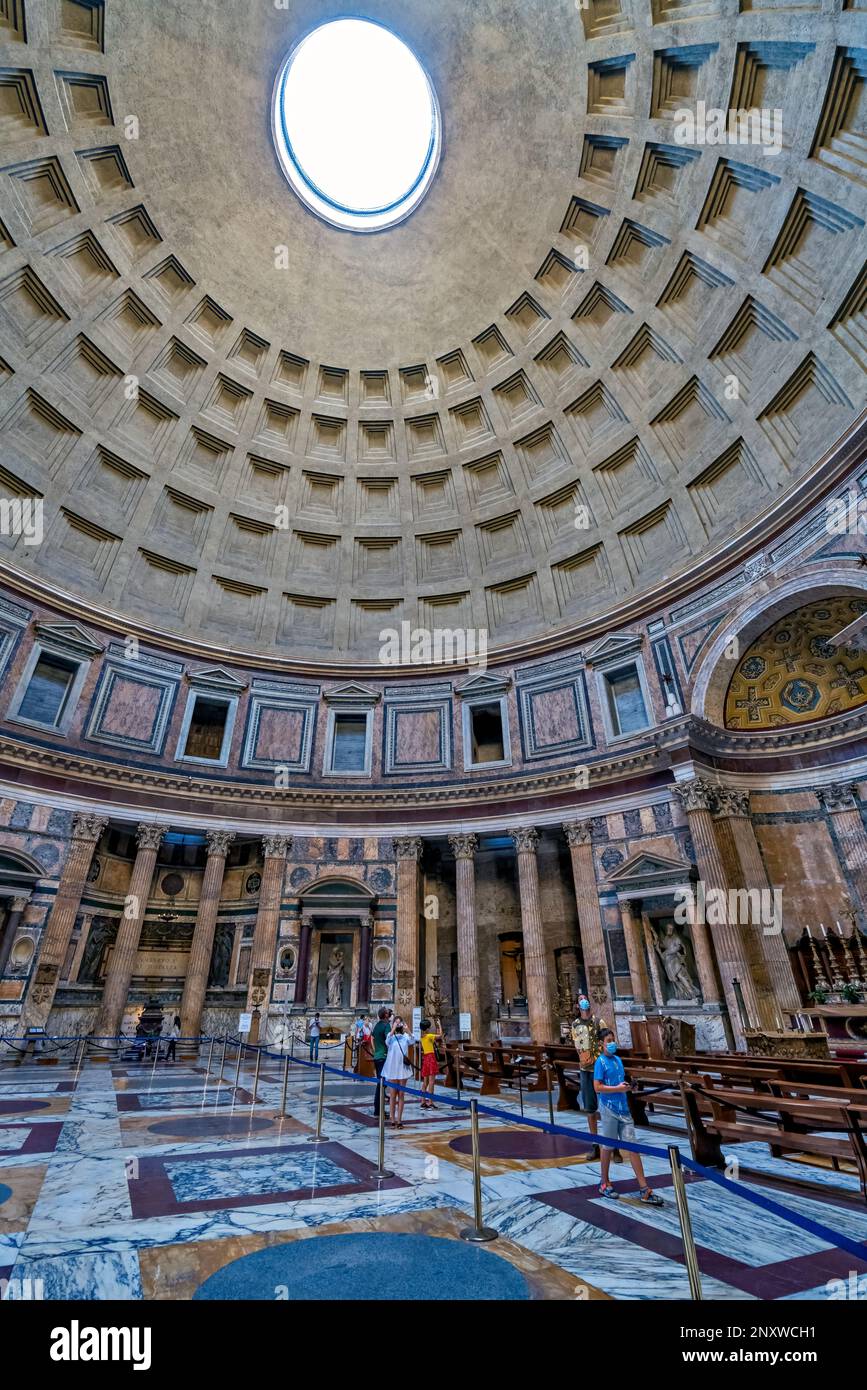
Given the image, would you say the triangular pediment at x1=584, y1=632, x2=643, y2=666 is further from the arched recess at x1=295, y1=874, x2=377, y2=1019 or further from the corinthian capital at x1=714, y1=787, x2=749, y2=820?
the arched recess at x1=295, y1=874, x2=377, y2=1019

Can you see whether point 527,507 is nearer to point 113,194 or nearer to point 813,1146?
point 113,194

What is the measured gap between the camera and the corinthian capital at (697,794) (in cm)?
1956

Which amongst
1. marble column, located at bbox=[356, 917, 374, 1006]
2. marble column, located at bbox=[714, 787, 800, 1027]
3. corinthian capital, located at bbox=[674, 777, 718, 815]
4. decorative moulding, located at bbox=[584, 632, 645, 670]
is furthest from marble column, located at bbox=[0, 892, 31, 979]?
marble column, located at bbox=[714, 787, 800, 1027]

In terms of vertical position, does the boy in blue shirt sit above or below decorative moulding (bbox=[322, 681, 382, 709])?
below

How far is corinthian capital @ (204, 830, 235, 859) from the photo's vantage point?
23219 millimetres

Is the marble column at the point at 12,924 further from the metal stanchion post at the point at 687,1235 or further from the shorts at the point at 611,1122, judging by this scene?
the metal stanchion post at the point at 687,1235

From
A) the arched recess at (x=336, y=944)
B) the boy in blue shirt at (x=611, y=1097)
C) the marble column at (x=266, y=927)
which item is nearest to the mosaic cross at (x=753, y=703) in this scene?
the arched recess at (x=336, y=944)

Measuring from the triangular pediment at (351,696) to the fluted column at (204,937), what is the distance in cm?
706

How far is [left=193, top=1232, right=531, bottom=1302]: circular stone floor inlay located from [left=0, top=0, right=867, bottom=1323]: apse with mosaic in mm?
6380

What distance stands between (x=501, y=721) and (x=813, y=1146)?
69.8 feet

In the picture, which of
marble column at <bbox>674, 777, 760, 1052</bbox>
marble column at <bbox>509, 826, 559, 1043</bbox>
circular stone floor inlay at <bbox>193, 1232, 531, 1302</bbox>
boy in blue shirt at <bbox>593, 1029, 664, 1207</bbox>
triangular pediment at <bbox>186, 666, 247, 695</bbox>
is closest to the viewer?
circular stone floor inlay at <bbox>193, 1232, 531, 1302</bbox>

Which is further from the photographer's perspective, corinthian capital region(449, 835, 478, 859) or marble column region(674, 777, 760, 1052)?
corinthian capital region(449, 835, 478, 859)

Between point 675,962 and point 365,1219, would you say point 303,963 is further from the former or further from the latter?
point 365,1219
